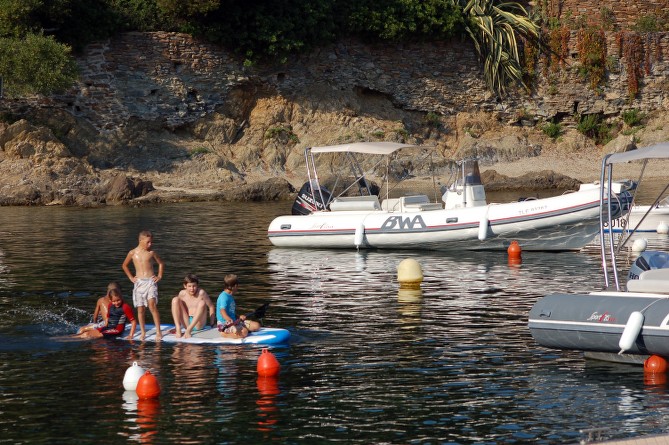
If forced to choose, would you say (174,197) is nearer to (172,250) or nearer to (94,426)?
(172,250)

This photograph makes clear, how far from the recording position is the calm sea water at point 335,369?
1104 centimetres

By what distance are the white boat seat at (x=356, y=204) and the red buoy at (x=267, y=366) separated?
13.0 m

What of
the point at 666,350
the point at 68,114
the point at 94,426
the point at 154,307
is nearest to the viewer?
the point at 94,426

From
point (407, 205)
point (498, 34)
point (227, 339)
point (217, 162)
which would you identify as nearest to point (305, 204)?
point (407, 205)

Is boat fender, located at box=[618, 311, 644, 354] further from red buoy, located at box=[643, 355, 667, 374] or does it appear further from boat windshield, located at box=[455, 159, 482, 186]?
boat windshield, located at box=[455, 159, 482, 186]

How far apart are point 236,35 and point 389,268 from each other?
70.8 feet

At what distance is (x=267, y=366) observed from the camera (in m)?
13.0

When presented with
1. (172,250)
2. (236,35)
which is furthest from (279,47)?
(172,250)

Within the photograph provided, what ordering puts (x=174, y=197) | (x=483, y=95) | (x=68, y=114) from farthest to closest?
(x=483, y=95) < (x=68, y=114) < (x=174, y=197)

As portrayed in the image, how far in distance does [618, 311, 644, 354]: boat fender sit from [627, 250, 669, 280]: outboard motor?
71.2 inches

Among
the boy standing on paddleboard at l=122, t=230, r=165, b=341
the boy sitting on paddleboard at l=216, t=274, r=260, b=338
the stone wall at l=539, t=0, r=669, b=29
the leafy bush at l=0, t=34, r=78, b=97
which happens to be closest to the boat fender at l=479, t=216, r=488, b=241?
the boy sitting on paddleboard at l=216, t=274, r=260, b=338

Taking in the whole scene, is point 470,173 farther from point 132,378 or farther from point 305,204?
point 132,378

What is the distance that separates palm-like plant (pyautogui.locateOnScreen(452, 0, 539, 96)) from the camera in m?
46.1

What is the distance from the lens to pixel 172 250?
82.1 feet
